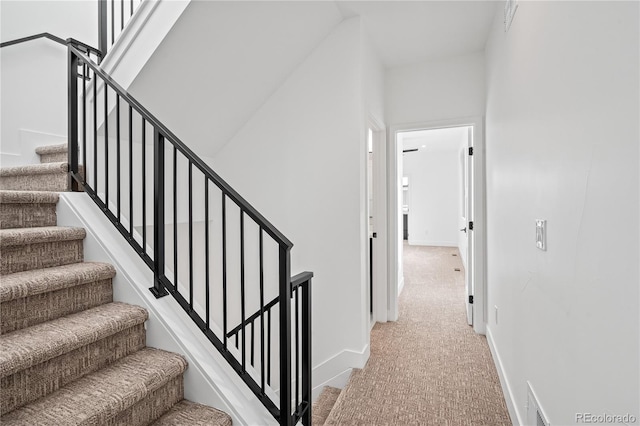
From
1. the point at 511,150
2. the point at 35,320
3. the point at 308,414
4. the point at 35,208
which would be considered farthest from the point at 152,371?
the point at 511,150

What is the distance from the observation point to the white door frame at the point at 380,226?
350cm

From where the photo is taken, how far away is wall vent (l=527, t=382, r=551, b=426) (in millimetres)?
1413

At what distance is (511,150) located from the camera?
80.0 inches

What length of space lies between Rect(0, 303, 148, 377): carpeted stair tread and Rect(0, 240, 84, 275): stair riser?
294mm

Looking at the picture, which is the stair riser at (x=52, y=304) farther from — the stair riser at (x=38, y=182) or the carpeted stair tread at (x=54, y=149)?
the carpeted stair tread at (x=54, y=149)

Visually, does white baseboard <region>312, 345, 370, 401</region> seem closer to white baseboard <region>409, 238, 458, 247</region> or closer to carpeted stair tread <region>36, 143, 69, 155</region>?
carpeted stair tread <region>36, 143, 69, 155</region>

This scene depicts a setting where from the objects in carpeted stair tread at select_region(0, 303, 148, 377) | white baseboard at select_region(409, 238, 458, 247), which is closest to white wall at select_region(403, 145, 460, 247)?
white baseboard at select_region(409, 238, 458, 247)

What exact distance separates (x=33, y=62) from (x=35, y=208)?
2.09m

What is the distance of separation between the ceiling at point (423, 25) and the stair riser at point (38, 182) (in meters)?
2.20

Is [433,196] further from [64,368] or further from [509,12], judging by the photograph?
[64,368]

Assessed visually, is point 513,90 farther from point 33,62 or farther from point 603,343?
point 33,62

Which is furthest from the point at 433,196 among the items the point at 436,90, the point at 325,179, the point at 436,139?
the point at 325,179

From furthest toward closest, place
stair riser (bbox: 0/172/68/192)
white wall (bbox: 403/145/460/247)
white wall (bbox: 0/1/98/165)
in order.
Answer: white wall (bbox: 403/145/460/247)
white wall (bbox: 0/1/98/165)
stair riser (bbox: 0/172/68/192)

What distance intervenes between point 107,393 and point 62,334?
28cm
